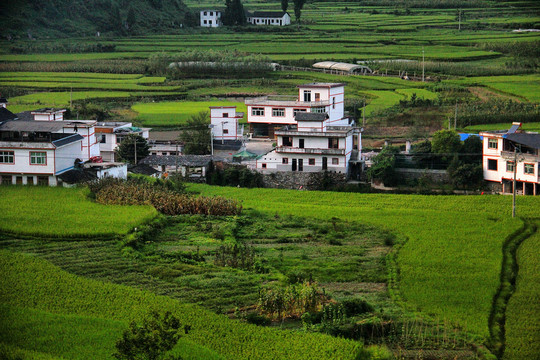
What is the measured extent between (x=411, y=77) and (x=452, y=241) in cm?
1930

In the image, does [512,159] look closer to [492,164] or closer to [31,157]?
[492,164]

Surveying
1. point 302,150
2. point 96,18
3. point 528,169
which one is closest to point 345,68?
point 302,150

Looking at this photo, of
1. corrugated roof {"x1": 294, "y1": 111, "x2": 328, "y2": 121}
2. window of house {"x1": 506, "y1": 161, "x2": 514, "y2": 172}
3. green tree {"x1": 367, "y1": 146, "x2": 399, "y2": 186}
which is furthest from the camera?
corrugated roof {"x1": 294, "y1": 111, "x2": 328, "y2": 121}

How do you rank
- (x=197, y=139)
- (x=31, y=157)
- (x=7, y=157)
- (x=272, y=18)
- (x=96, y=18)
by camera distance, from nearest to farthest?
(x=31, y=157)
(x=7, y=157)
(x=197, y=139)
(x=96, y=18)
(x=272, y=18)

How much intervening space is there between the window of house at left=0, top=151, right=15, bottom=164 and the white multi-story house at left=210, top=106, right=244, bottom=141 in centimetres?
669

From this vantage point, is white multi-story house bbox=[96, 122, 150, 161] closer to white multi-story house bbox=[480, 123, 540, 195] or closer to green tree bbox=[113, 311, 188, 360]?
white multi-story house bbox=[480, 123, 540, 195]

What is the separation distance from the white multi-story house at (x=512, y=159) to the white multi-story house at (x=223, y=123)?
7076mm

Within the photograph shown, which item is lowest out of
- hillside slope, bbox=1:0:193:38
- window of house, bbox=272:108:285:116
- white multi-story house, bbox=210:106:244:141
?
white multi-story house, bbox=210:106:244:141

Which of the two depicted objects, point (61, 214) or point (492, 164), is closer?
point (61, 214)

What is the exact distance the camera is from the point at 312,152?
19078 millimetres

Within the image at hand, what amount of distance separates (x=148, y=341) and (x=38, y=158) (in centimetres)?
921

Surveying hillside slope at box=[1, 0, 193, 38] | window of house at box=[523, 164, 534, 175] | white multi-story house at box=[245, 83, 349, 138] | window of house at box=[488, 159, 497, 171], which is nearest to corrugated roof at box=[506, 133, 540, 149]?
window of house at box=[523, 164, 534, 175]

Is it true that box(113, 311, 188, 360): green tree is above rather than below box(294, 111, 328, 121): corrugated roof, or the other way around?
below

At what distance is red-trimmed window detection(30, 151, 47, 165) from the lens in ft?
53.4
